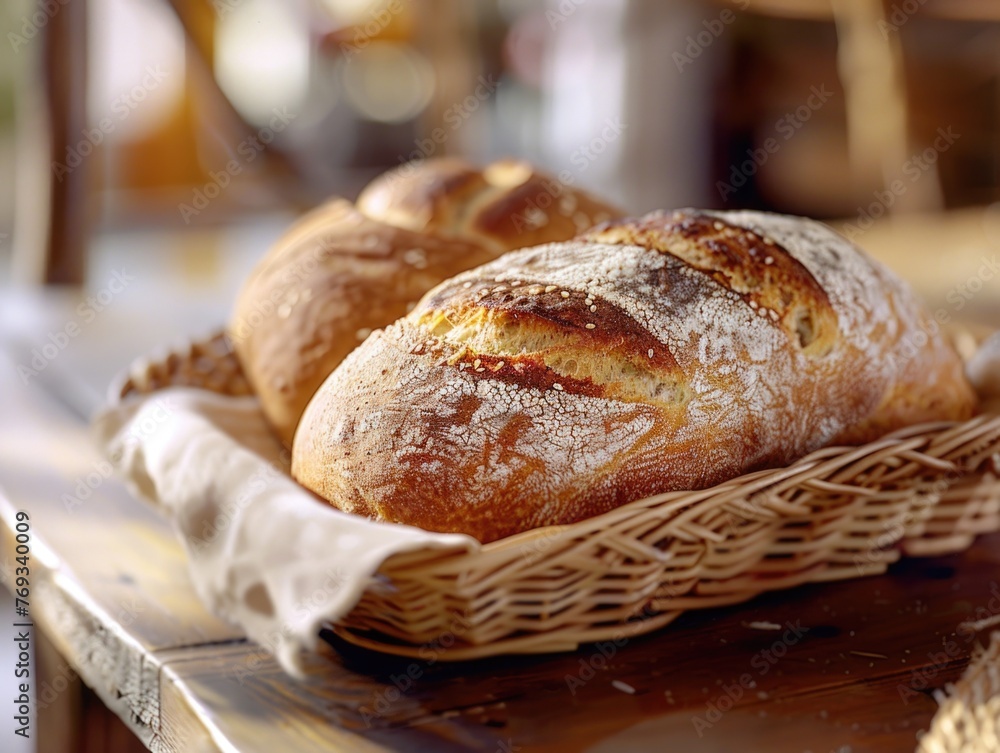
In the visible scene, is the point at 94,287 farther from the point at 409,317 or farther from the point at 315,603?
the point at 315,603

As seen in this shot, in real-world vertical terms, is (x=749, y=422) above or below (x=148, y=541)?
above

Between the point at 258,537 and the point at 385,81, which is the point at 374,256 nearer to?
the point at 258,537

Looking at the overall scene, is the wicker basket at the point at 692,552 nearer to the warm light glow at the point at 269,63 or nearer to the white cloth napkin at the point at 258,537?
the white cloth napkin at the point at 258,537

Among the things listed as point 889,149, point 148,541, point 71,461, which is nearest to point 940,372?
point 148,541

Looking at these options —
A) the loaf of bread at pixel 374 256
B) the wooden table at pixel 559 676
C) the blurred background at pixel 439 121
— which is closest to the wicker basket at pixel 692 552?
the wooden table at pixel 559 676

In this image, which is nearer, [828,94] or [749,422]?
[749,422]

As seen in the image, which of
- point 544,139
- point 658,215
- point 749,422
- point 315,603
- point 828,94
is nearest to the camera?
point 315,603
